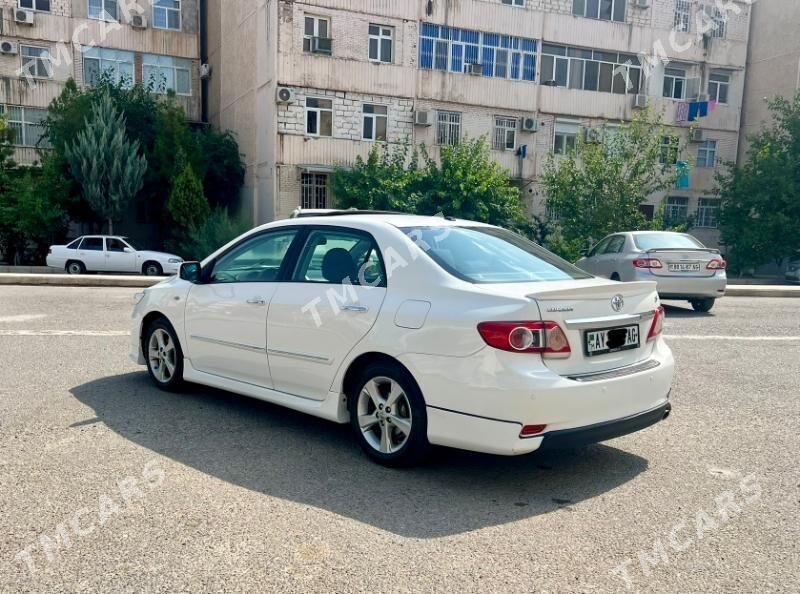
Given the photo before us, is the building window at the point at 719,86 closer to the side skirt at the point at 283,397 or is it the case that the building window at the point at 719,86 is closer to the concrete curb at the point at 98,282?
the concrete curb at the point at 98,282

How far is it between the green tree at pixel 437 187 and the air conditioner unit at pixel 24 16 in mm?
14591

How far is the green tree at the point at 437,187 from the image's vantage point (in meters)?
23.4

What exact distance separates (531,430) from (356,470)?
1.15 meters

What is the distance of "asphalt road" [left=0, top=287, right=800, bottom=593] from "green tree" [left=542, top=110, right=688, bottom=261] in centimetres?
1818

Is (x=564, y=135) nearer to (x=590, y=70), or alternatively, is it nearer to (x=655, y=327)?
(x=590, y=70)

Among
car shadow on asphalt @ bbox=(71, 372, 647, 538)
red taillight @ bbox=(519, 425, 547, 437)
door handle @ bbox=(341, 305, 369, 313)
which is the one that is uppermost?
door handle @ bbox=(341, 305, 369, 313)

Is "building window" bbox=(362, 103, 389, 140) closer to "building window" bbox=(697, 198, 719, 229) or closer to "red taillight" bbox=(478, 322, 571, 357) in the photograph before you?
"building window" bbox=(697, 198, 719, 229)

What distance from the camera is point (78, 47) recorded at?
1141 inches

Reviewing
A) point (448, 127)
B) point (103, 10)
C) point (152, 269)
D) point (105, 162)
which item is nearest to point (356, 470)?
point (152, 269)

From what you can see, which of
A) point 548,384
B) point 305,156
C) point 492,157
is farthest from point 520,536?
point 492,157

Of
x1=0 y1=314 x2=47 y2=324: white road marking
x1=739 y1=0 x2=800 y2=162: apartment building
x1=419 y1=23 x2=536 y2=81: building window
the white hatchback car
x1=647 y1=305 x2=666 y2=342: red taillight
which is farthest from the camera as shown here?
x1=739 y1=0 x2=800 y2=162: apartment building

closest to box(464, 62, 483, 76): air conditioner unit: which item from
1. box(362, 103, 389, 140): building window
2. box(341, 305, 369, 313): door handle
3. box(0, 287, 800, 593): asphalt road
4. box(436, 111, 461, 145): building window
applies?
box(436, 111, 461, 145): building window

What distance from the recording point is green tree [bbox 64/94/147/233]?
2475 cm

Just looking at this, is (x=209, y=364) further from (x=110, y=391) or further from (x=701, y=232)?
(x=701, y=232)
